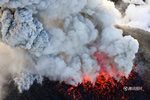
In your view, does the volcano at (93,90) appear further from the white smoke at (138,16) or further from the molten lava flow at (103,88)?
the white smoke at (138,16)

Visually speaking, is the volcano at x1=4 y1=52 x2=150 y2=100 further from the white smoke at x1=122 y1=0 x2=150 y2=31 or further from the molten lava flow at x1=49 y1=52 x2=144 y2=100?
the white smoke at x1=122 y1=0 x2=150 y2=31

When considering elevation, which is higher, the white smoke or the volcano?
the white smoke

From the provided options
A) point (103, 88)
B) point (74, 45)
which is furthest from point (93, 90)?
point (74, 45)

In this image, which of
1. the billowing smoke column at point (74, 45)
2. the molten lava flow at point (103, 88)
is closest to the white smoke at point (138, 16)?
the billowing smoke column at point (74, 45)

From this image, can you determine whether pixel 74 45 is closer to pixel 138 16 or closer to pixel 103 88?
pixel 103 88

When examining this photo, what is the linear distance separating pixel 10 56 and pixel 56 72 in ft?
19.0

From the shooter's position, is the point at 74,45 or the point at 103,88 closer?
the point at 103,88

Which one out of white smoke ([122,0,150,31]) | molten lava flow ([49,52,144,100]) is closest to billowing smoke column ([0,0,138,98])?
molten lava flow ([49,52,144,100])

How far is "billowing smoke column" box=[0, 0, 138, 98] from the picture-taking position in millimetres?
15297

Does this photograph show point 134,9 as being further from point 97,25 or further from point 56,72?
point 56,72

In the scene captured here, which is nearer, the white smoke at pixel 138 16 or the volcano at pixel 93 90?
the volcano at pixel 93 90

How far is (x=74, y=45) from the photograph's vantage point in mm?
17766

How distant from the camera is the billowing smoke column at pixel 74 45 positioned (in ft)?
50.2

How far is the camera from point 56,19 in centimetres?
1716
